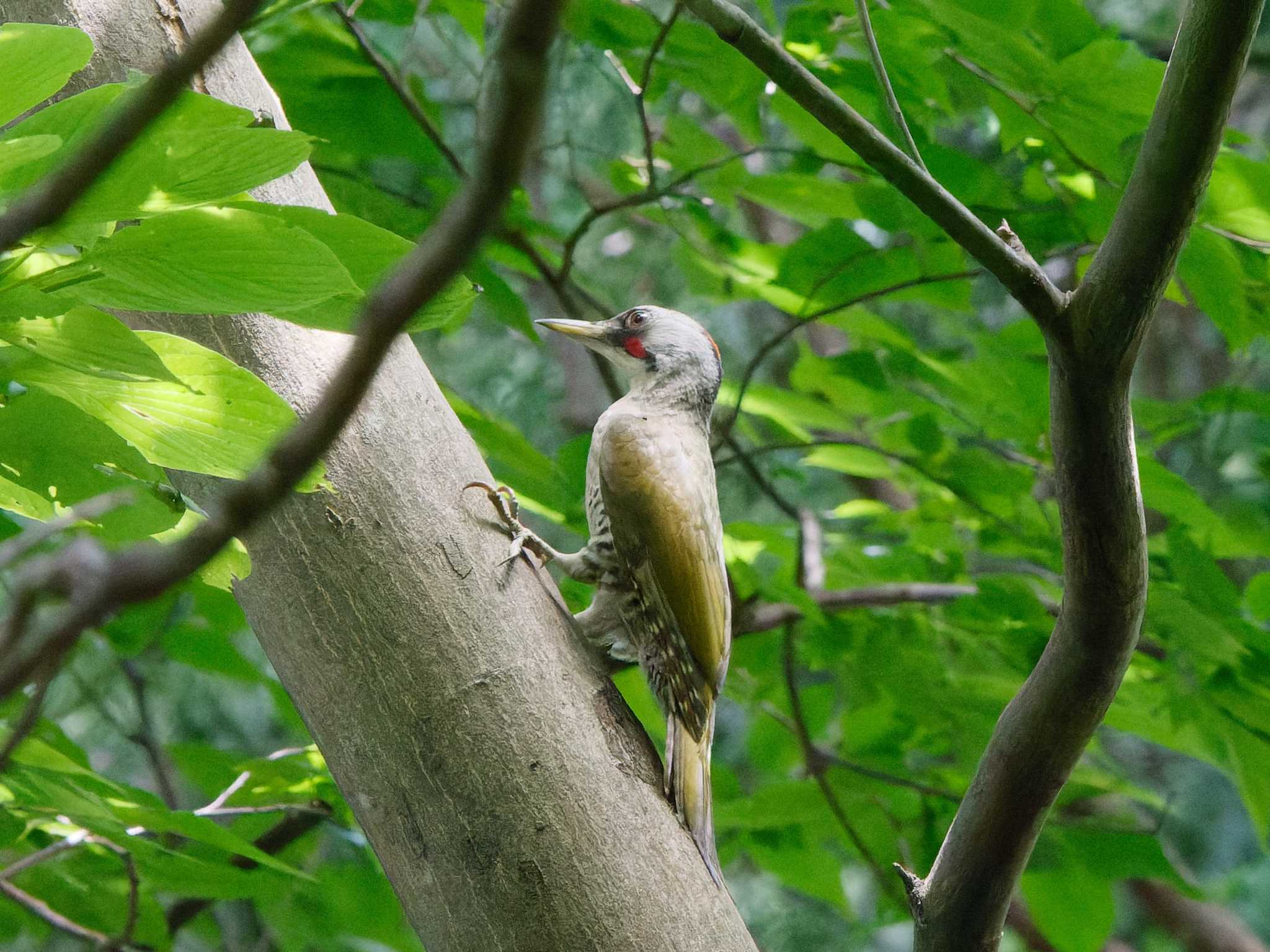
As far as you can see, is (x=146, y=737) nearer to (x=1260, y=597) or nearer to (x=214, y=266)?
(x=214, y=266)

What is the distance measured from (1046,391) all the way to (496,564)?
137cm

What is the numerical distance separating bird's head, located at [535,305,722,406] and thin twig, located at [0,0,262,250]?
2.32 metres

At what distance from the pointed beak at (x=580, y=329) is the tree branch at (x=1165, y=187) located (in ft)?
4.73

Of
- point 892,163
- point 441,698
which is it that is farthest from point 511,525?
point 892,163

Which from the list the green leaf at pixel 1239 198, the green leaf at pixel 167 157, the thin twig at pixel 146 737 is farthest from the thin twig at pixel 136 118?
the thin twig at pixel 146 737

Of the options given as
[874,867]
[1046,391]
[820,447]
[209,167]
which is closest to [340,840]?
[874,867]

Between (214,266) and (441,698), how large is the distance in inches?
25.5

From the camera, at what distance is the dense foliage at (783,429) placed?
105 cm

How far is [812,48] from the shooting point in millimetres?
2178

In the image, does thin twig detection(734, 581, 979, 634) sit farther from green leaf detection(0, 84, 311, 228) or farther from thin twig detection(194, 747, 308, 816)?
green leaf detection(0, 84, 311, 228)

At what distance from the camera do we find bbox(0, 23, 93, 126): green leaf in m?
0.91

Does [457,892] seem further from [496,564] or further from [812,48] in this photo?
[812,48]

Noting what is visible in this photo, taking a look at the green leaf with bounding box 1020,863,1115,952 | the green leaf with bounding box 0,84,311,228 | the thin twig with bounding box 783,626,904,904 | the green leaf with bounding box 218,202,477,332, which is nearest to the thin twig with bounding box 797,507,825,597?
the thin twig with bounding box 783,626,904,904

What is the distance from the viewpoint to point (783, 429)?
2918 millimetres
